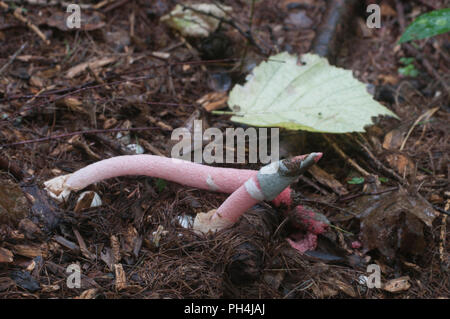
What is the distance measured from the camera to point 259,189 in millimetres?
2277

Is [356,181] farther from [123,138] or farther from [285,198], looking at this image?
[123,138]

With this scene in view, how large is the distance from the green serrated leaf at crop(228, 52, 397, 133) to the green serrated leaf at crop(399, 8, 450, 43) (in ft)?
1.85

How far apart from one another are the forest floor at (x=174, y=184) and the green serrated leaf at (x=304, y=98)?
0.24 meters

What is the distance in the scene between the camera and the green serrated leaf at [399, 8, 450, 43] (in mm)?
2865

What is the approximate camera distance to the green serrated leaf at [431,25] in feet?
9.40

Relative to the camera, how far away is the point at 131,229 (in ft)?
8.91

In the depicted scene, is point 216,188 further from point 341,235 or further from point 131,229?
point 341,235

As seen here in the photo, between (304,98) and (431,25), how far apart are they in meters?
1.09

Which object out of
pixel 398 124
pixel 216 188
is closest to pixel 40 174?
pixel 216 188

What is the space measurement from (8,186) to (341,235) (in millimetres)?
2320

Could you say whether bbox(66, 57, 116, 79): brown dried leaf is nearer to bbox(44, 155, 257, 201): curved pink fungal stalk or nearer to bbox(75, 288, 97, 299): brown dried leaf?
Answer: bbox(44, 155, 257, 201): curved pink fungal stalk

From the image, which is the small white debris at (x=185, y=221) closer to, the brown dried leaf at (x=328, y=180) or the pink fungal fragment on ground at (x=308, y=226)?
the pink fungal fragment on ground at (x=308, y=226)

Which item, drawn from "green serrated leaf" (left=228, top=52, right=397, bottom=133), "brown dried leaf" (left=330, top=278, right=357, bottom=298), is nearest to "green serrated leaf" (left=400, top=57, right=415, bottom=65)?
"green serrated leaf" (left=228, top=52, right=397, bottom=133)

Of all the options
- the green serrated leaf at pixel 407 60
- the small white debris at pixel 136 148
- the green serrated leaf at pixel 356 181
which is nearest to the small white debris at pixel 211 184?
the small white debris at pixel 136 148
